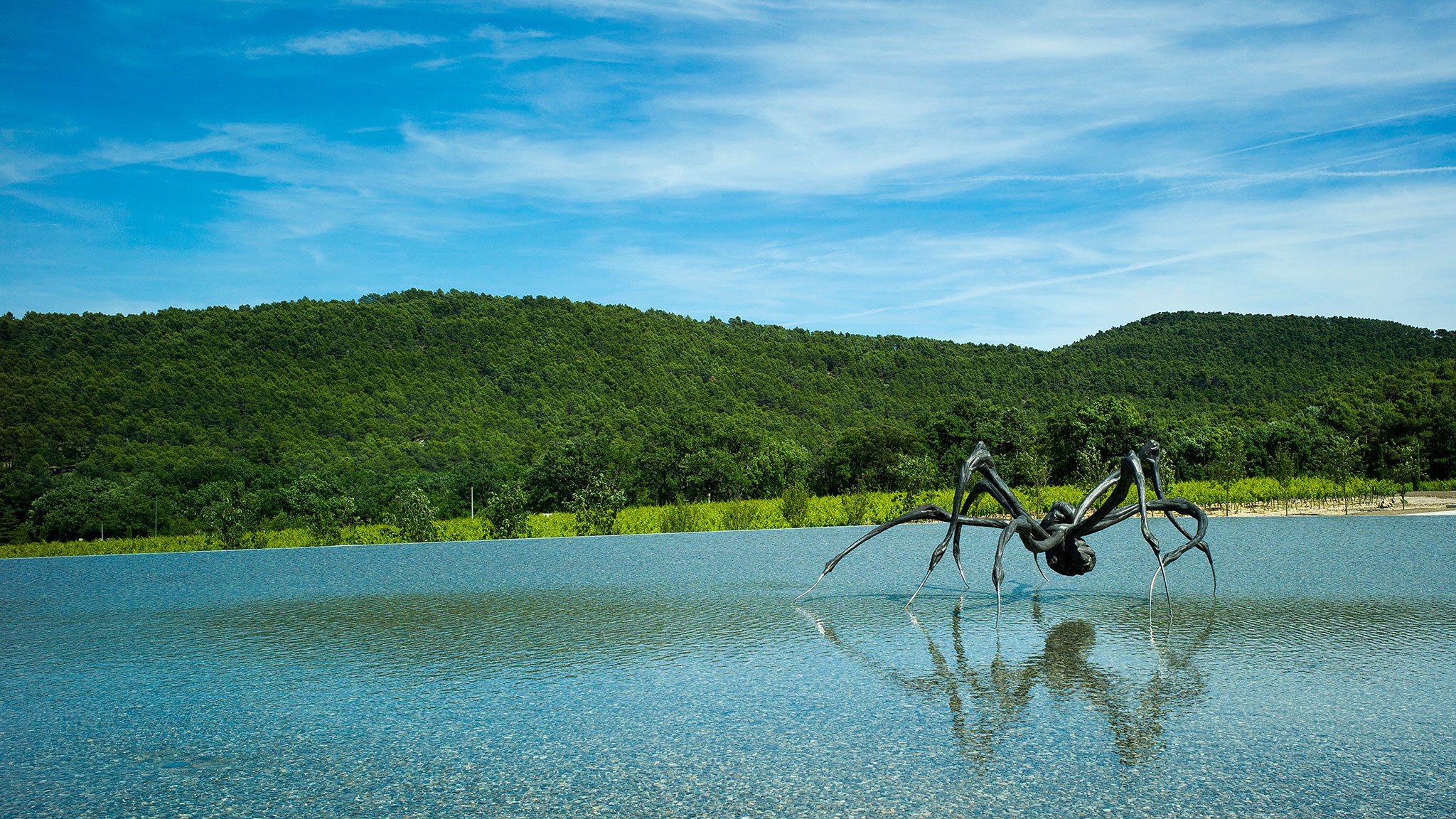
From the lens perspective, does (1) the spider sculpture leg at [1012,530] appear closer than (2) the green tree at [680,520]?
Yes

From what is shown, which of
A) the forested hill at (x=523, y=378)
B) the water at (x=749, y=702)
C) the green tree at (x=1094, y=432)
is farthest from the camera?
the green tree at (x=1094, y=432)

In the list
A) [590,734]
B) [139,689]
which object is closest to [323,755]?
[590,734]

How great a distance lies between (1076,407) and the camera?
34750 millimetres

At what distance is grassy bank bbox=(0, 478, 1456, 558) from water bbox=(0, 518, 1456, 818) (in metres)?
9.69

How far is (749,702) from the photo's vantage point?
14.7ft

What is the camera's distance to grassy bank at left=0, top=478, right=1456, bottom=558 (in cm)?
1822

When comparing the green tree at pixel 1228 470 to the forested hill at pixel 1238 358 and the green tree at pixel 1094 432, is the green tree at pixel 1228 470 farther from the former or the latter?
the forested hill at pixel 1238 358

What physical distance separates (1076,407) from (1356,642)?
3097cm

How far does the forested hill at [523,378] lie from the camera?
3061 cm

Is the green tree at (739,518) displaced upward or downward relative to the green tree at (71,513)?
downward

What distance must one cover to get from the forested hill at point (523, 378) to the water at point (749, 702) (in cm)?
Answer: 2332

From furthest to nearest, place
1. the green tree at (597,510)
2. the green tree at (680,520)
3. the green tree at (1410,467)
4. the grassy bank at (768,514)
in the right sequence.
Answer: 1. the green tree at (1410,467)
2. the green tree at (680,520)
3. the green tree at (597,510)
4. the grassy bank at (768,514)

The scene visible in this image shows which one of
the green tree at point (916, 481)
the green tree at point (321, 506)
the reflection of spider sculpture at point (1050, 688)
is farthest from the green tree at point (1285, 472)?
the green tree at point (321, 506)

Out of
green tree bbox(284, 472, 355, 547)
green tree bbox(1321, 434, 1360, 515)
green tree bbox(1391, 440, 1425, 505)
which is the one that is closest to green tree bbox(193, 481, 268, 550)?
green tree bbox(284, 472, 355, 547)
